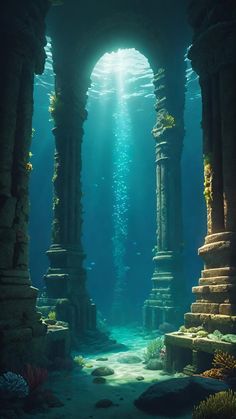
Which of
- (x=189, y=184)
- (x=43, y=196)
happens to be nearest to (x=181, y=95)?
(x=189, y=184)

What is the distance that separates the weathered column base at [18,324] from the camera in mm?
6039

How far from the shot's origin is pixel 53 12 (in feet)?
47.6

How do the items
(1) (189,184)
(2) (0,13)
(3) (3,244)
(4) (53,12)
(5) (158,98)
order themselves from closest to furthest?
(3) (3,244) → (2) (0,13) → (4) (53,12) → (5) (158,98) → (1) (189,184)

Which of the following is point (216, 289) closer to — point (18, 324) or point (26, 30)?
point (18, 324)

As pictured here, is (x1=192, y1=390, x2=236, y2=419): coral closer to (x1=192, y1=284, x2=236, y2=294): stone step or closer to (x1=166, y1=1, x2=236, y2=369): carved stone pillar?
(x1=166, y1=1, x2=236, y2=369): carved stone pillar

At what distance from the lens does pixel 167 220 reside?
1562cm

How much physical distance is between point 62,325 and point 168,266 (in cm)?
642

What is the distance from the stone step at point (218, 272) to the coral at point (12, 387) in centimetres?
410

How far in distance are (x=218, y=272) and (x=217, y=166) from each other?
2299 millimetres

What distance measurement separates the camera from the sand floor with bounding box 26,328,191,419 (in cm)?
501

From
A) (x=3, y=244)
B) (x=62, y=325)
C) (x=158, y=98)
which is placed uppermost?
(x=158, y=98)

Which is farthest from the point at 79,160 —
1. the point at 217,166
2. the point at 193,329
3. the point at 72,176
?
the point at 193,329

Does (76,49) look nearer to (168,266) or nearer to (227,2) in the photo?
(227,2)

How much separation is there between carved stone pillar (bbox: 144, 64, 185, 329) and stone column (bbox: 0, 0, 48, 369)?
8286 mm
